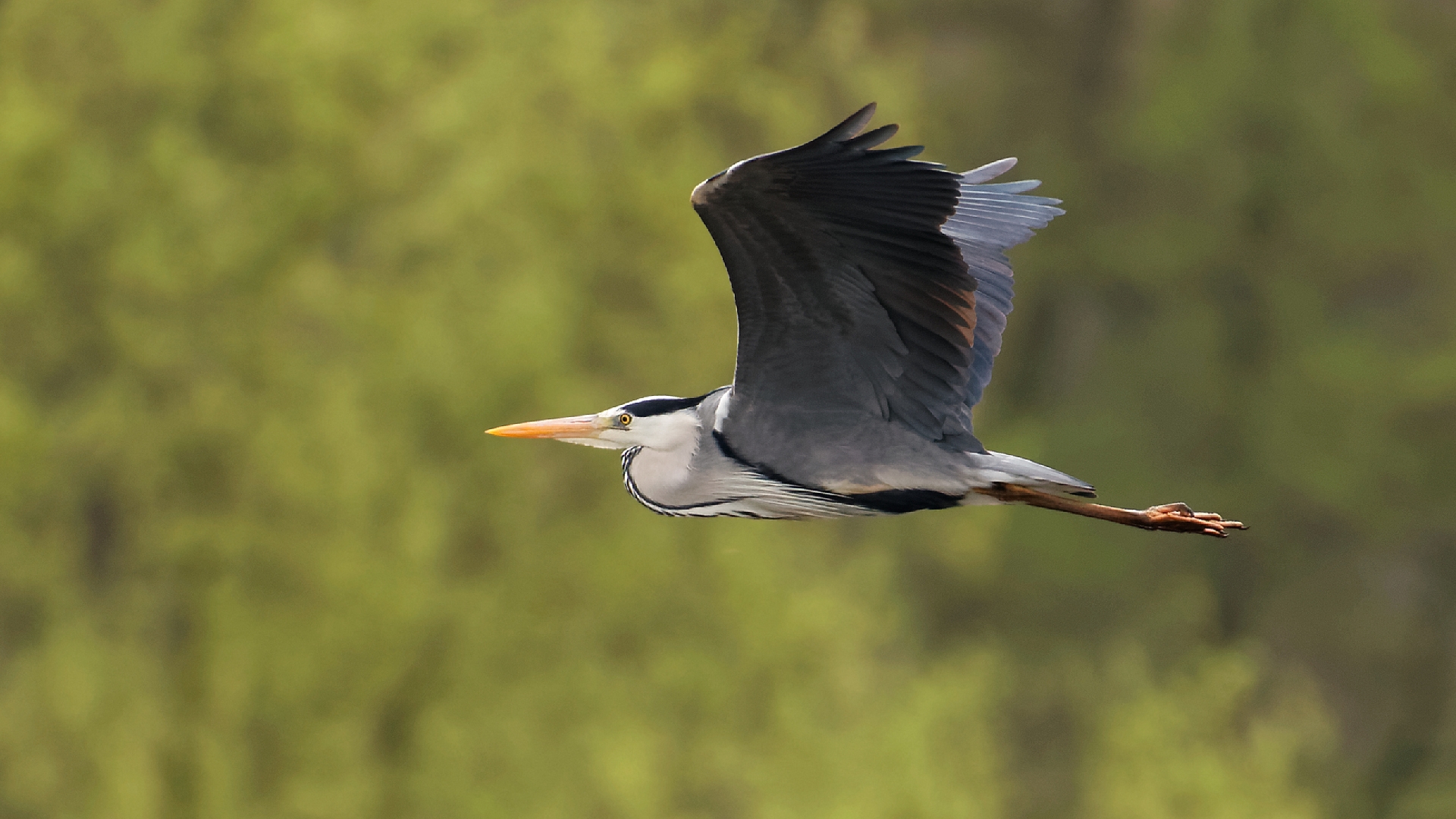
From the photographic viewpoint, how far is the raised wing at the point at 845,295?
4609 millimetres

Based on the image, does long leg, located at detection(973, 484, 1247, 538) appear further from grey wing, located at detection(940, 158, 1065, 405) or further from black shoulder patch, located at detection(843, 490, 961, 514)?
grey wing, located at detection(940, 158, 1065, 405)

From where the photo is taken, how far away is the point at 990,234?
5996mm

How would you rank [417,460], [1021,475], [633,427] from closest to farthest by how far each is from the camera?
[1021,475] < [633,427] < [417,460]

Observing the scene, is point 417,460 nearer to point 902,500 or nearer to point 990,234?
point 990,234

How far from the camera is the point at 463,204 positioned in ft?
47.3

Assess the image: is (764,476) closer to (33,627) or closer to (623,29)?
(33,627)

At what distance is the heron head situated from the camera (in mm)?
5066

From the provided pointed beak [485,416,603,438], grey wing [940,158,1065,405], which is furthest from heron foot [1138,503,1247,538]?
pointed beak [485,416,603,438]

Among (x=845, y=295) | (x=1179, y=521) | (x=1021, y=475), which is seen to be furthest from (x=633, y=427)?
(x=1179, y=521)

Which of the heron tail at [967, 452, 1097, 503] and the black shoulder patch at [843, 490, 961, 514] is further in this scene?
the black shoulder patch at [843, 490, 961, 514]

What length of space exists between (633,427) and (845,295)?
699 mm

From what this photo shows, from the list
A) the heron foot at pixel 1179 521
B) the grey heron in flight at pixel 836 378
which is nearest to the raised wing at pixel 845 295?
the grey heron in flight at pixel 836 378

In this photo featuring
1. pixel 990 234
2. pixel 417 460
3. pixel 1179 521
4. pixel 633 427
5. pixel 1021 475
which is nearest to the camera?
pixel 1021 475

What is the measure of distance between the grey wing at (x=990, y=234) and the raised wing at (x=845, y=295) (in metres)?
0.44
